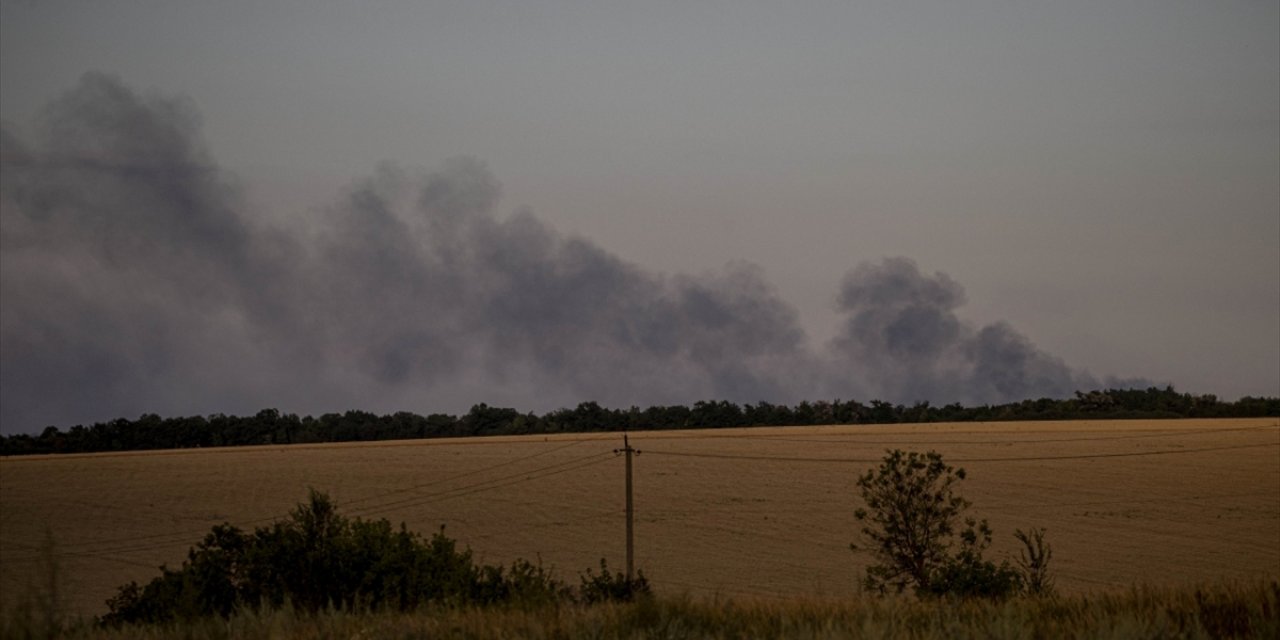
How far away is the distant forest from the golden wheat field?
15187 mm

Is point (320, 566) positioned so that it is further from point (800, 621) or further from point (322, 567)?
point (800, 621)

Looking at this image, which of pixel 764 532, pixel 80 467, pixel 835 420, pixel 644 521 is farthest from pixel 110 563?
pixel 835 420

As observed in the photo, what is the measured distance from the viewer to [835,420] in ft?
412

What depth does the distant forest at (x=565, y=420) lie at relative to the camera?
115625 millimetres

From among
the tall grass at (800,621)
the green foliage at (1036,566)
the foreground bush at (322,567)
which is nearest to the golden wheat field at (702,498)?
the green foliage at (1036,566)

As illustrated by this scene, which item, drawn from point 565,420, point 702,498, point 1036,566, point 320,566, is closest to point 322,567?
point 320,566

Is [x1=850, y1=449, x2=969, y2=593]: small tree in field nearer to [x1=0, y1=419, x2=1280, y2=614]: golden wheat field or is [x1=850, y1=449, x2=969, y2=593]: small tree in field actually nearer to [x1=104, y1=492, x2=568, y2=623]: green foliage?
[x1=0, y1=419, x2=1280, y2=614]: golden wheat field

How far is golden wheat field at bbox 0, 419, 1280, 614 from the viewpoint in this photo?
156 ft

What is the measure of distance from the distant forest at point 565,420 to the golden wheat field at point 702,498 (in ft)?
49.8

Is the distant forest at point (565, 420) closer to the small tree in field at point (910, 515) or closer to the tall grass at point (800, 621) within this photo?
the small tree in field at point (910, 515)

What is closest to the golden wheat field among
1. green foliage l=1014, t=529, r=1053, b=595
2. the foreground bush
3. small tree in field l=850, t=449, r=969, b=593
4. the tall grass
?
small tree in field l=850, t=449, r=969, b=593

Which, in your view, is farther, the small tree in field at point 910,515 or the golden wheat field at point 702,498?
the golden wheat field at point 702,498

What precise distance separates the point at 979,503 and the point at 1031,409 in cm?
6484

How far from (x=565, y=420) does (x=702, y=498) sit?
194ft
